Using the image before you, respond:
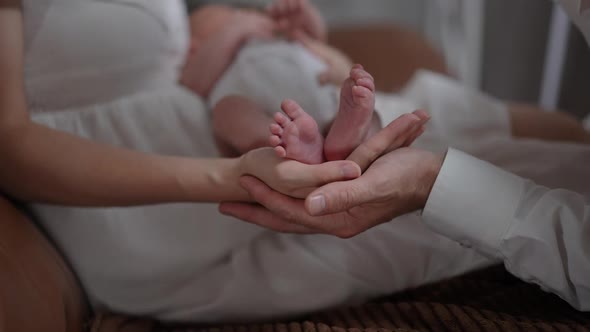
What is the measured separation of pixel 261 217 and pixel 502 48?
4.21 feet

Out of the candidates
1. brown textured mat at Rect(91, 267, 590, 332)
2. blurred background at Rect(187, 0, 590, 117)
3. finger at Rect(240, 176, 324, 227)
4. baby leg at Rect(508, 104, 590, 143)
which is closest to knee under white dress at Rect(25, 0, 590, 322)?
brown textured mat at Rect(91, 267, 590, 332)

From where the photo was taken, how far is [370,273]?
2.52ft

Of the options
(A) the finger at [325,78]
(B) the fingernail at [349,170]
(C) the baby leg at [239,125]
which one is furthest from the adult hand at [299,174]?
(A) the finger at [325,78]

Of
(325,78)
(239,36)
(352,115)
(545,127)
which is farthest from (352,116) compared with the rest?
(545,127)

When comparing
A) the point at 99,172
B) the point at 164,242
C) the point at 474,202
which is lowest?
the point at 164,242

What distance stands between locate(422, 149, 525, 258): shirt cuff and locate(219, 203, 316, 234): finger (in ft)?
0.57

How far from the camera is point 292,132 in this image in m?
0.61

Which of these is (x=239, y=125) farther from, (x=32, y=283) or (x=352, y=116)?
(x=32, y=283)

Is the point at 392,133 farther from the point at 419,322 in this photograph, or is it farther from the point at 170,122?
the point at 170,122

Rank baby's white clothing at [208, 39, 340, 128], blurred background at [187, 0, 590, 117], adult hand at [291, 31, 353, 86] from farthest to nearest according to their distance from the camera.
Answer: blurred background at [187, 0, 590, 117] < adult hand at [291, 31, 353, 86] < baby's white clothing at [208, 39, 340, 128]

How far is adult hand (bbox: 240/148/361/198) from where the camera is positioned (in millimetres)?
618

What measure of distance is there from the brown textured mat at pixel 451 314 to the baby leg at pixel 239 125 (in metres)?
0.26

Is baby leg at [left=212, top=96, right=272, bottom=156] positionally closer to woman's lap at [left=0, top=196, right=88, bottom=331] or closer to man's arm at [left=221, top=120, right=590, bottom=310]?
man's arm at [left=221, top=120, right=590, bottom=310]

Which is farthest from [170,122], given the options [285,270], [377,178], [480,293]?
[480,293]
